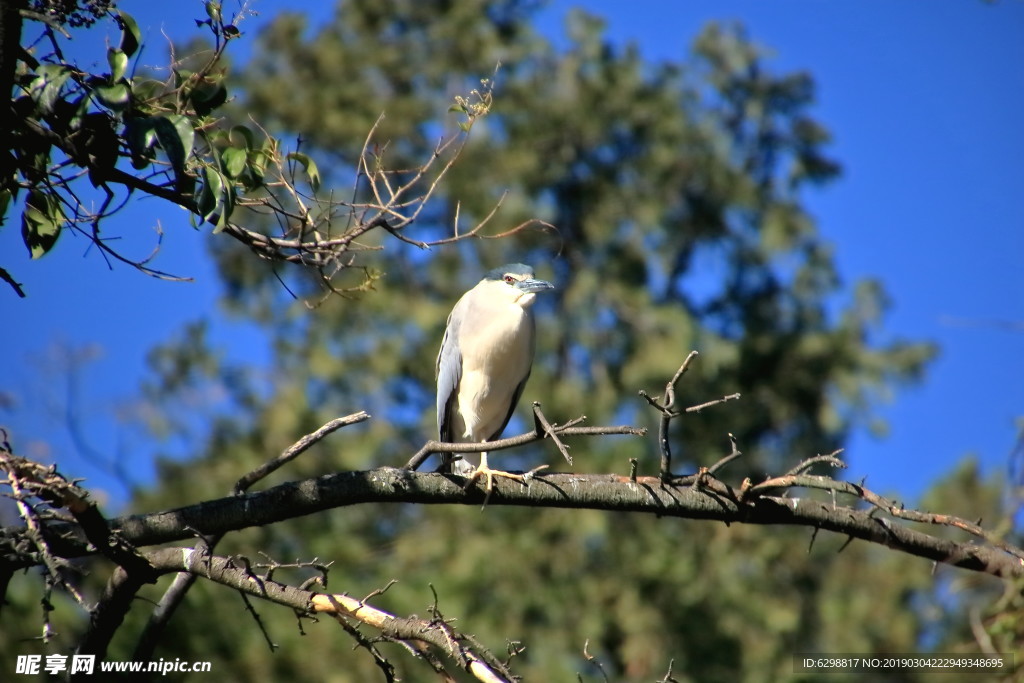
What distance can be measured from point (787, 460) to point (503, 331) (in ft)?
26.1

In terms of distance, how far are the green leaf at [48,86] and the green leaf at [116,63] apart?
A: 0.34ft

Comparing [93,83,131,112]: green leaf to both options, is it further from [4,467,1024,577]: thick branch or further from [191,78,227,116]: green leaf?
[4,467,1024,577]: thick branch

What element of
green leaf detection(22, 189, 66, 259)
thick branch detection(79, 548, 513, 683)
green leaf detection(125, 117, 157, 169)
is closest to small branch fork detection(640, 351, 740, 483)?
thick branch detection(79, 548, 513, 683)

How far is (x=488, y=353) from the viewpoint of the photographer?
478 centimetres

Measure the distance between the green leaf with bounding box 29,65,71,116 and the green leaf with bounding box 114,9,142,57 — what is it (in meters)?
0.17

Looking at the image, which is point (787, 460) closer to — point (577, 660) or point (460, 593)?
point (577, 660)

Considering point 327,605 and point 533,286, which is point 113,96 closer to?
point 327,605

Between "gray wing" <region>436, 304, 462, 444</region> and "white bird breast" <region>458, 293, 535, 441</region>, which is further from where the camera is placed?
"gray wing" <region>436, 304, 462, 444</region>

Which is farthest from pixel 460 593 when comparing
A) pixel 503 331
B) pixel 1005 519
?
pixel 1005 519

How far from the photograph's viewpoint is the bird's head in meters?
4.94

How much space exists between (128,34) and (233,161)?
0.39m

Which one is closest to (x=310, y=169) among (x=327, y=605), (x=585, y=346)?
(x=327, y=605)

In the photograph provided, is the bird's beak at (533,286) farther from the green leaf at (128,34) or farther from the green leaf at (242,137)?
the green leaf at (128,34)

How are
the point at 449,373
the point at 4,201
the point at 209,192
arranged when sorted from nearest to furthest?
the point at 209,192 → the point at 4,201 → the point at 449,373
